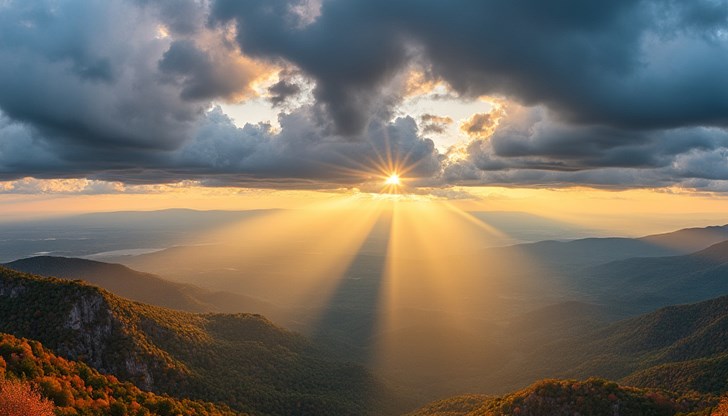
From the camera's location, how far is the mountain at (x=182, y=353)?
10238 cm

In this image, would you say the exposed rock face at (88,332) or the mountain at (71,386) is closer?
the mountain at (71,386)

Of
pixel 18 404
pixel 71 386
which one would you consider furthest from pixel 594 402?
pixel 71 386

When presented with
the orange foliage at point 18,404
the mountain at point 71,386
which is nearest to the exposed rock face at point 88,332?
the mountain at point 71,386

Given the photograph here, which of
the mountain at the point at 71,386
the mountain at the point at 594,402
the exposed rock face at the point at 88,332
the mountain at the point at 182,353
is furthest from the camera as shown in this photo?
the mountain at the point at 182,353

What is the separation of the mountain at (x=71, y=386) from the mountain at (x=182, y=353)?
40.3 metres

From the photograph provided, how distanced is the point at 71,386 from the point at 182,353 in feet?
240

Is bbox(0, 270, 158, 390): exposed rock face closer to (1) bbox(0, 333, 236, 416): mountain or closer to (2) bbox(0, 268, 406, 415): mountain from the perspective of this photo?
(2) bbox(0, 268, 406, 415): mountain

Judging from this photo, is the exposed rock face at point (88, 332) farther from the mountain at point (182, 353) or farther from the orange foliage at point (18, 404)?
the orange foliage at point (18, 404)

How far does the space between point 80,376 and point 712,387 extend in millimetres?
147231

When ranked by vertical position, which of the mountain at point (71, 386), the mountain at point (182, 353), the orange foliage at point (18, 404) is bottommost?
the mountain at point (182, 353)

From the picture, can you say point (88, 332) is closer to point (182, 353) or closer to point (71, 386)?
point (182, 353)

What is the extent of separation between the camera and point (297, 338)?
194 m

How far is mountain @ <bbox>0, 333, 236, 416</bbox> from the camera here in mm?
49000

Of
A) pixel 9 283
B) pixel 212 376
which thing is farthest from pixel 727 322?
pixel 9 283
